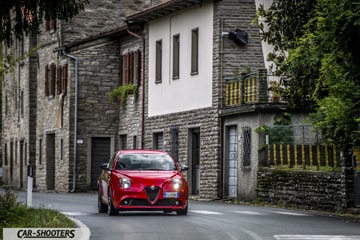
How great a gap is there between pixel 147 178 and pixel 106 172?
1784mm

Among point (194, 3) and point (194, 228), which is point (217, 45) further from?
point (194, 228)

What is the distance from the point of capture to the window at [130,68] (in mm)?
50344

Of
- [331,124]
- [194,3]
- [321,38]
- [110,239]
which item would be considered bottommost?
[110,239]

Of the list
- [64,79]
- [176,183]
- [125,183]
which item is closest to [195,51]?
[64,79]

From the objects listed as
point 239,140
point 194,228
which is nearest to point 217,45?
point 239,140

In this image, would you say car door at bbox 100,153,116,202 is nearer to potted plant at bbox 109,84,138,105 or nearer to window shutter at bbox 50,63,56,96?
potted plant at bbox 109,84,138,105

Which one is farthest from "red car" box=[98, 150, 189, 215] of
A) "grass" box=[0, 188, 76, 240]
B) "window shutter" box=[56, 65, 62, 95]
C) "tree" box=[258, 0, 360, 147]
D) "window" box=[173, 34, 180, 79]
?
"window shutter" box=[56, 65, 62, 95]

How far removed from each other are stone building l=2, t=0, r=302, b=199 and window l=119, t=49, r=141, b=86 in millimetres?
47

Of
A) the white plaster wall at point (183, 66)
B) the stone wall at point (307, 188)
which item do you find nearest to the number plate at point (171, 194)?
the stone wall at point (307, 188)

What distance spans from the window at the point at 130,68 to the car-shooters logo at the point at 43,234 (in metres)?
30.6

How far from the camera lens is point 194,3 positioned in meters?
43.4

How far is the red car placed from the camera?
26.1 m

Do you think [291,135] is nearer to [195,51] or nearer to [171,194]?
[195,51]

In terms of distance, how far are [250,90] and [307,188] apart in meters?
6.87
